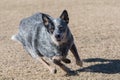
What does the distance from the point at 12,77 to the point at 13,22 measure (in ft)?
22.0

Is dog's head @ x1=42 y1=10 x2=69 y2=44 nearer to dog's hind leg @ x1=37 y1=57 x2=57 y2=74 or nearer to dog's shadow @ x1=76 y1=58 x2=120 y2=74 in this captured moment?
dog's hind leg @ x1=37 y1=57 x2=57 y2=74

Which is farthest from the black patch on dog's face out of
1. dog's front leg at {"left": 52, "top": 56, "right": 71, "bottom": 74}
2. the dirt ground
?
the dirt ground

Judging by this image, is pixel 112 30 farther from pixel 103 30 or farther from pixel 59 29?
pixel 59 29

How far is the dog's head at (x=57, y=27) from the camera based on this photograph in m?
7.34

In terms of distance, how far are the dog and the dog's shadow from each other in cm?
23

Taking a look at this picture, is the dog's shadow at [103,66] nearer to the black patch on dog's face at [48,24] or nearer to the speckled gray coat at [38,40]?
the speckled gray coat at [38,40]

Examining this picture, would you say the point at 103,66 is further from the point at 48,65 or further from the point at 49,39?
the point at 49,39

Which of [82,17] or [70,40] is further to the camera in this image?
[82,17]

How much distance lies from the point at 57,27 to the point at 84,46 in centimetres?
244

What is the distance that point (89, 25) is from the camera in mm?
12656

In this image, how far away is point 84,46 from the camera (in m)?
9.73

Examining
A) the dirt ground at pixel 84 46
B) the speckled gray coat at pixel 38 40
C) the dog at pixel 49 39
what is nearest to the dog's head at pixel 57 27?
the dog at pixel 49 39

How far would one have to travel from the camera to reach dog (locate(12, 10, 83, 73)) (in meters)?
7.47

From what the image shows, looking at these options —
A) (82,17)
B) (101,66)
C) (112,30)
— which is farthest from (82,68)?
(82,17)
